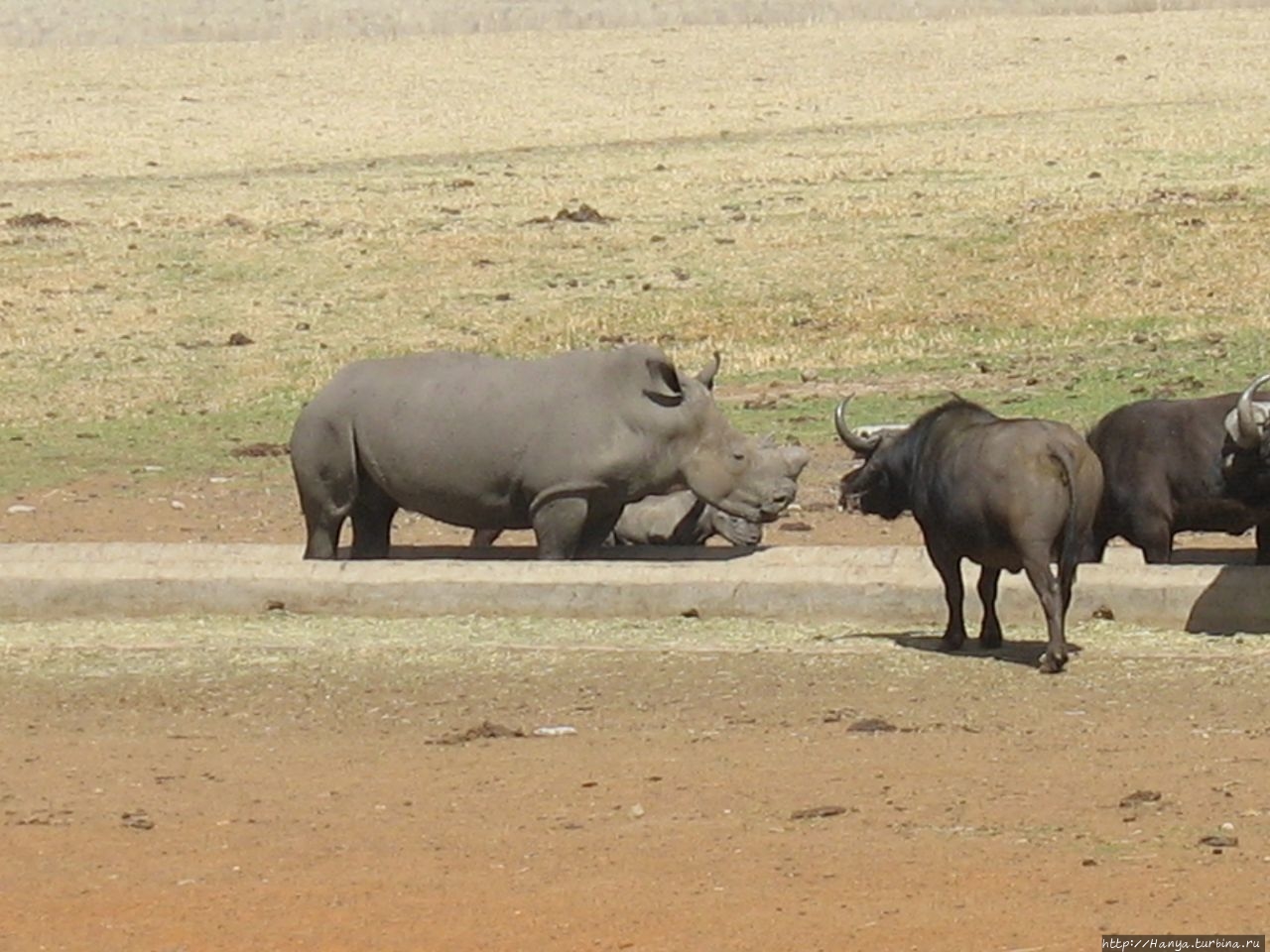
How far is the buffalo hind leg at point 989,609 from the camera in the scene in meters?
12.7

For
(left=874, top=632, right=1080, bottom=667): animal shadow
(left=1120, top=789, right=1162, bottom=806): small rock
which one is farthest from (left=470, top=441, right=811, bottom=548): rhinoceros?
(left=1120, top=789, right=1162, bottom=806): small rock

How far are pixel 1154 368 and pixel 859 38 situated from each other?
101ft

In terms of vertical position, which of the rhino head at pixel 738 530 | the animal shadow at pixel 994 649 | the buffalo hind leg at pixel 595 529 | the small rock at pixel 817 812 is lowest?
the rhino head at pixel 738 530

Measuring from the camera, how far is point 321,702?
39.5 feet

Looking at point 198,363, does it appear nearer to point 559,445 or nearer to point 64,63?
point 559,445

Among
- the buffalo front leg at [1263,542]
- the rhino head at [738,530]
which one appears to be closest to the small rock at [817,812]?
the buffalo front leg at [1263,542]

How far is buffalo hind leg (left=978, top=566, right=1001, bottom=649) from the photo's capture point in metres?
12.7

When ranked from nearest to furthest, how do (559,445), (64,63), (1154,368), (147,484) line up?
1. (559,445)
2. (147,484)
3. (1154,368)
4. (64,63)

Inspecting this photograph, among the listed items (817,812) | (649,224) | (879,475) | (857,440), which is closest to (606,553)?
(857,440)

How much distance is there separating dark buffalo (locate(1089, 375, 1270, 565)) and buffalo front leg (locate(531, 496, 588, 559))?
262 cm

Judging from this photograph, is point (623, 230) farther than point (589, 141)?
No

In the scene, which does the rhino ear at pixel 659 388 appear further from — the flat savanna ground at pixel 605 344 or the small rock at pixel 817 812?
the small rock at pixel 817 812

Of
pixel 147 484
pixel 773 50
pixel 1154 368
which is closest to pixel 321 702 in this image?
pixel 147 484

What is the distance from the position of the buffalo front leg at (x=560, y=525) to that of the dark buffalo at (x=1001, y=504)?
7.98 ft
